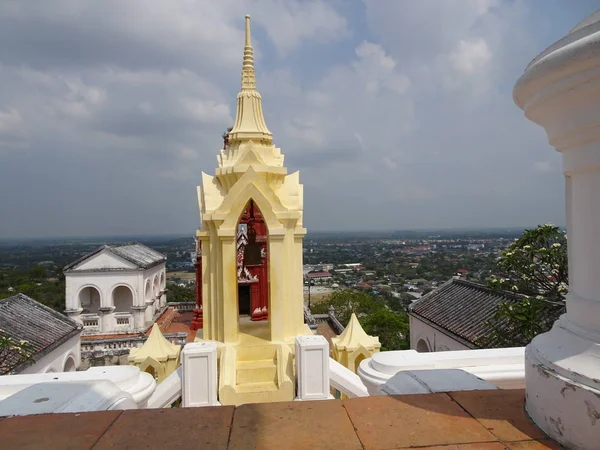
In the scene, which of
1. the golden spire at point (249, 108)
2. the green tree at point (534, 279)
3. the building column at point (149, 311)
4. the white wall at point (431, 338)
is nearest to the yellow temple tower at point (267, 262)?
the golden spire at point (249, 108)

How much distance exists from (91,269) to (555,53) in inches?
1043

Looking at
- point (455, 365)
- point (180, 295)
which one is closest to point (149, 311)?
point (180, 295)

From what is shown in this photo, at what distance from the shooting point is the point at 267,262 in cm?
700

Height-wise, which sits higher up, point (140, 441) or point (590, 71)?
point (590, 71)

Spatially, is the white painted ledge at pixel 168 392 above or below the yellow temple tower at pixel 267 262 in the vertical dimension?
below

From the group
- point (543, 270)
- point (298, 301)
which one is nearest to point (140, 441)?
point (298, 301)

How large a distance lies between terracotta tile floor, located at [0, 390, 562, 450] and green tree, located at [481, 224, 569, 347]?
6866 millimetres

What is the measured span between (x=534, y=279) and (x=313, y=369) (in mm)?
5956

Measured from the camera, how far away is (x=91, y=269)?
24.5m

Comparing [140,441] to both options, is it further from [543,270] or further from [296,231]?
[543,270]

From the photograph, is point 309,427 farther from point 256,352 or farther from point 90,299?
point 90,299

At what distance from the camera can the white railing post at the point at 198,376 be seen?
5.31 metres

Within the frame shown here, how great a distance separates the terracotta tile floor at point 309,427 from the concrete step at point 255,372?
13.3 ft

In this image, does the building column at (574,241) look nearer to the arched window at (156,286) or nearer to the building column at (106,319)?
the building column at (106,319)
